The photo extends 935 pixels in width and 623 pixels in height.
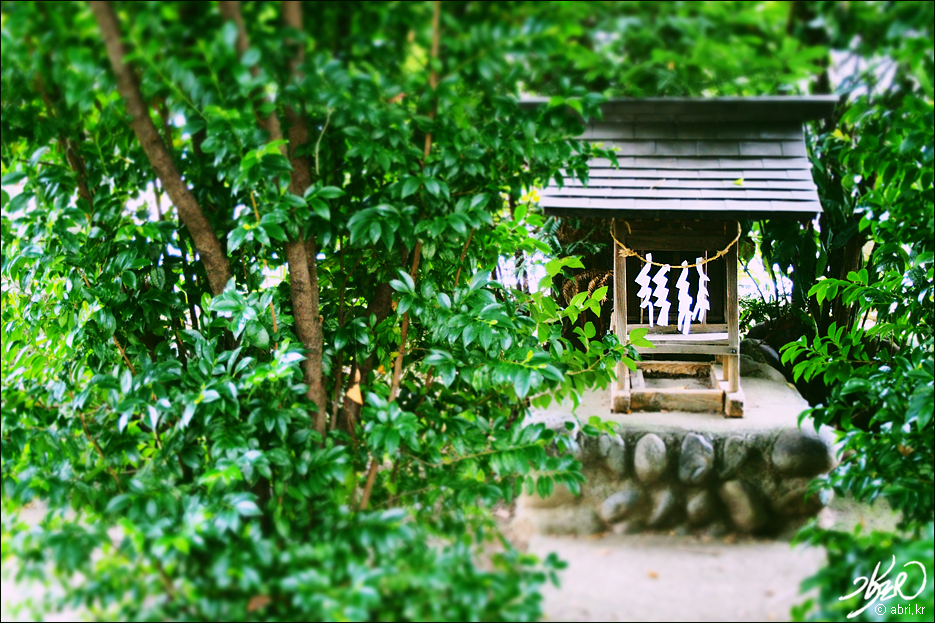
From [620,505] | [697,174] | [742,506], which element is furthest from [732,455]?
[697,174]

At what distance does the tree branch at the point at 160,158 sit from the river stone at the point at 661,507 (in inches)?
54.5

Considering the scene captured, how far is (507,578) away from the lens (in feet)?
4.89

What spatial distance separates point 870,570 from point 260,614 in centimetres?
136

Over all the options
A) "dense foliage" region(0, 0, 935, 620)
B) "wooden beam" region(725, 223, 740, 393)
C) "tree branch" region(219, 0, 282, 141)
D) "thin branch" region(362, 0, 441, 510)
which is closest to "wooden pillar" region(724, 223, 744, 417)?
"wooden beam" region(725, 223, 740, 393)

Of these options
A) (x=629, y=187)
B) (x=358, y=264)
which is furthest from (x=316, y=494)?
(x=629, y=187)

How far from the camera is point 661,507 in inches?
78.2

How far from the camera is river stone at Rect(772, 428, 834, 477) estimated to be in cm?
220

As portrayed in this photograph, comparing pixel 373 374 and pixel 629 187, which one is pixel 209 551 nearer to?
pixel 373 374

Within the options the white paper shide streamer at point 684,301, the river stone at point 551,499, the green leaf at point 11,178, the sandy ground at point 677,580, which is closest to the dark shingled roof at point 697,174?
the white paper shide streamer at point 684,301

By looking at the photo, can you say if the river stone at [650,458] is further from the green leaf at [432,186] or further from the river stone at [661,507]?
the green leaf at [432,186]

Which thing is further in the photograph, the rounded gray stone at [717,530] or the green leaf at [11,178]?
the rounded gray stone at [717,530]

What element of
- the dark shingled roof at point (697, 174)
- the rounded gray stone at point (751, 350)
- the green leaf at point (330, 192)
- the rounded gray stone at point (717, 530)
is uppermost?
the dark shingled roof at point (697, 174)

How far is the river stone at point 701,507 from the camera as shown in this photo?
6.29 ft

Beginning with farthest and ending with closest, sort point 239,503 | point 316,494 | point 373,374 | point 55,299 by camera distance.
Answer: point 373,374 → point 55,299 → point 316,494 → point 239,503
